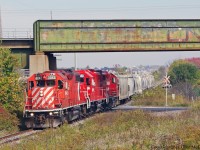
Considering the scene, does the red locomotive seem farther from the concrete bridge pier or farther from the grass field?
the concrete bridge pier

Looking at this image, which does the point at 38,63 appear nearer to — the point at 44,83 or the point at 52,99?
the point at 44,83

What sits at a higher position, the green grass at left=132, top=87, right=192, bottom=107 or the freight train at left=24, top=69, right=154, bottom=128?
the freight train at left=24, top=69, right=154, bottom=128

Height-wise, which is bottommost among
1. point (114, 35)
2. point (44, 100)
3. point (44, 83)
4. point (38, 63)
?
point (44, 100)

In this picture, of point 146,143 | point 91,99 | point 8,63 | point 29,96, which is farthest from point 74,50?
point 146,143

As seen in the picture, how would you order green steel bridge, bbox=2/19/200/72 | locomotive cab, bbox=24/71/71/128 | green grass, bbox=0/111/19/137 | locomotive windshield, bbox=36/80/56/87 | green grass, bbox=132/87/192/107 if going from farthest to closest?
green grass, bbox=132/87/192/107 → green steel bridge, bbox=2/19/200/72 → locomotive windshield, bbox=36/80/56/87 → locomotive cab, bbox=24/71/71/128 → green grass, bbox=0/111/19/137

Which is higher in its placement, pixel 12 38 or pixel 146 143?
pixel 12 38

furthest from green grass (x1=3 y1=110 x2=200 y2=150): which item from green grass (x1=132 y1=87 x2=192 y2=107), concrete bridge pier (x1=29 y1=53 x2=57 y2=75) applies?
green grass (x1=132 y1=87 x2=192 y2=107)

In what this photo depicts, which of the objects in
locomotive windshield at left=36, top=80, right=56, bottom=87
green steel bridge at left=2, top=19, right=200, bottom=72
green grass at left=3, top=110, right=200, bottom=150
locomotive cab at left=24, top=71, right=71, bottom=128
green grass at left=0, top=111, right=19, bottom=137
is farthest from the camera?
green steel bridge at left=2, top=19, right=200, bottom=72

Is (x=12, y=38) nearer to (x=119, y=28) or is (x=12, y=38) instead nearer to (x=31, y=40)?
(x=31, y=40)

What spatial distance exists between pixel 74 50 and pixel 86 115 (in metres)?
6.55

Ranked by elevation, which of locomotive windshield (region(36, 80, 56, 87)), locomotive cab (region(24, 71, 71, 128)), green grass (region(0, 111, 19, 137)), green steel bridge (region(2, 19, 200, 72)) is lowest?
green grass (region(0, 111, 19, 137))

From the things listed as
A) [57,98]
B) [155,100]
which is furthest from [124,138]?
[155,100]

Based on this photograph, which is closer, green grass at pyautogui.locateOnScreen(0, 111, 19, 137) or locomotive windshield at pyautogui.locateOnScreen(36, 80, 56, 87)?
green grass at pyautogui.locateOnScreen(0, 111, 19, 137)

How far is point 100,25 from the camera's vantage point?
3781 cm
